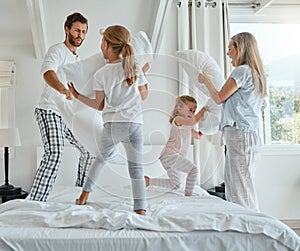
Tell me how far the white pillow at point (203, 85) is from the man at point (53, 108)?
0.72 m

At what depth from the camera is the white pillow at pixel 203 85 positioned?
249cm

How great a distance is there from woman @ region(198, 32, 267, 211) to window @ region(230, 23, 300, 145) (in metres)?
1.52

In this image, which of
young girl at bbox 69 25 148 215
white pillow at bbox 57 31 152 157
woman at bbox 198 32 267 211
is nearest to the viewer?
young girl at bbox 69 25 148 215

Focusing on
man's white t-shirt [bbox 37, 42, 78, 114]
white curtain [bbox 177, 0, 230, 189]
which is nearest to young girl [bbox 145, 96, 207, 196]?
man's white t-shirt [bbox 37, 42, 78, 114]

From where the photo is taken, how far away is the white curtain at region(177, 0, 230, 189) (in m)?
3.47

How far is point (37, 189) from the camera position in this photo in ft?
7.70

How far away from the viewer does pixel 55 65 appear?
243 cm

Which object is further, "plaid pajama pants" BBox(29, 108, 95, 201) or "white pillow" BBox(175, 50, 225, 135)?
"white pillow" BBox(175, 50, 225, 135)

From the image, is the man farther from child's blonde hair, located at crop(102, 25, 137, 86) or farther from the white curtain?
the white curtain

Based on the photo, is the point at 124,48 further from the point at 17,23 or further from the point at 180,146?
the point at 17,23

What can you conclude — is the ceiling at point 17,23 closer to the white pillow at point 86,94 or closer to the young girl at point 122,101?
the white pillow at point 86,94

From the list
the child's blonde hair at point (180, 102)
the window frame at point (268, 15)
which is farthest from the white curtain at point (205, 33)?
the child's blonde hair at point (180, 102)

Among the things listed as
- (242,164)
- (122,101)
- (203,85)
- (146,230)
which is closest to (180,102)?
(203,85)

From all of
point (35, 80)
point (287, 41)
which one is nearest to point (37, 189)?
point (35, 80)
